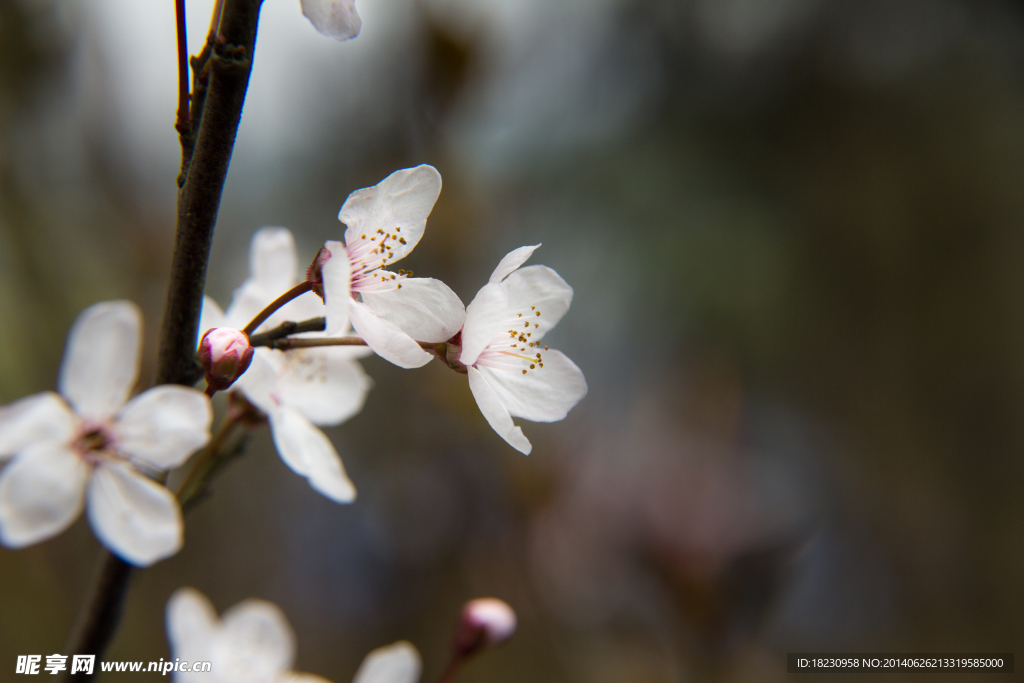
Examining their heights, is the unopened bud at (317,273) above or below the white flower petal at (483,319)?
above

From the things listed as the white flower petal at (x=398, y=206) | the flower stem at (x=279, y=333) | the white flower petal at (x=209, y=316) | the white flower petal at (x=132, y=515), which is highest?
the white flower petal at (x=398, y=206)

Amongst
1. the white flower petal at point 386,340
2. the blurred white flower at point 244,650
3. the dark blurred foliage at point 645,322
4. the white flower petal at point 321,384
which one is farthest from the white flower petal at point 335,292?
the dark blurred foliage at point 645,322

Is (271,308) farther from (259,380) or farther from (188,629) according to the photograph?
(188,629)

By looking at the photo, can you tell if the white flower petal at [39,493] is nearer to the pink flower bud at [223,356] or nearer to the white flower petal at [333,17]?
the pink flower bud at [223,356]

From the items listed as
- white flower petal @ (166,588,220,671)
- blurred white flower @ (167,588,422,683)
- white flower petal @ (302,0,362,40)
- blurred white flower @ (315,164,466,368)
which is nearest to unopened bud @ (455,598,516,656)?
blurred white flower @ (167,588,422,683)

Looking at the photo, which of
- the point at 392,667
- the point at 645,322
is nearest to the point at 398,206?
the point at 392,667

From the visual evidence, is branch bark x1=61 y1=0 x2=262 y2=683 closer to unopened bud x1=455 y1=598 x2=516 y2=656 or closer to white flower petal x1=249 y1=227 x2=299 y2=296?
white flower petal x1=249 y1=227 x2=299 y2=296
